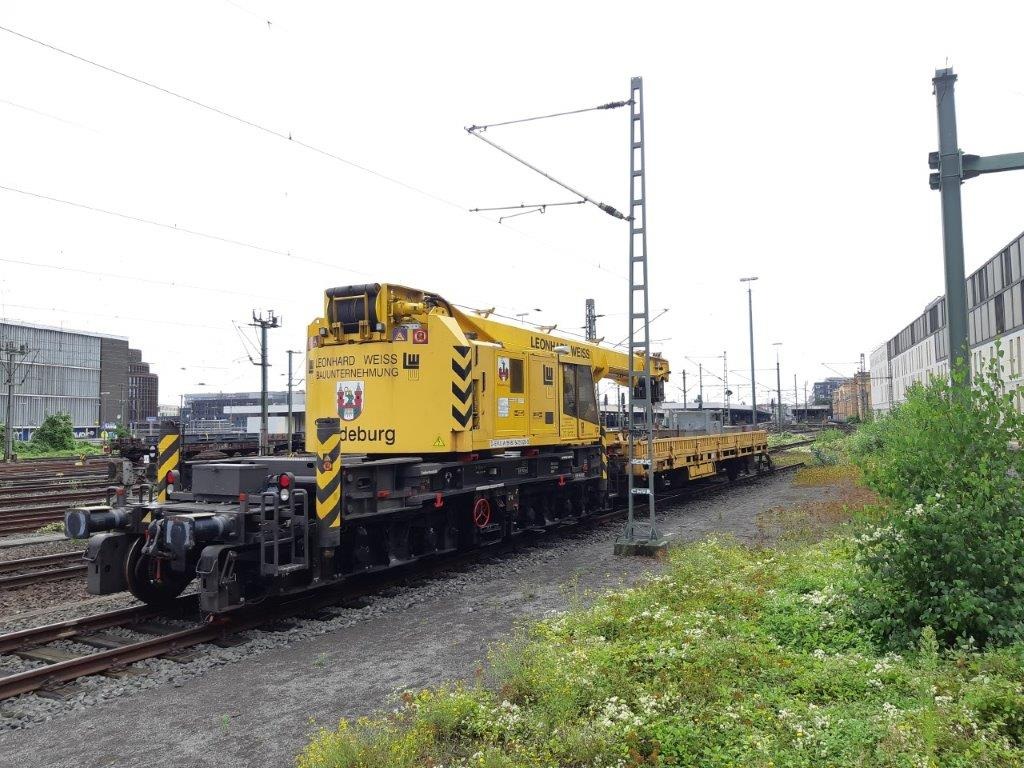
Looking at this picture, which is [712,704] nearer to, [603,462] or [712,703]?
[712,703]

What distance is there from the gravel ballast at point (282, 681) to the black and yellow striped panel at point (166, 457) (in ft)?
8.37

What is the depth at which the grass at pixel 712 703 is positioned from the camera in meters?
3.89

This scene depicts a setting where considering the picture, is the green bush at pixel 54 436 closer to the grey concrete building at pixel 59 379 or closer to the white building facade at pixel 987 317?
the grey concrete building at pixel 59 379

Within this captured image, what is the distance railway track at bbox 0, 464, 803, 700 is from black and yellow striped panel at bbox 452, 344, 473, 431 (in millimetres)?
2382

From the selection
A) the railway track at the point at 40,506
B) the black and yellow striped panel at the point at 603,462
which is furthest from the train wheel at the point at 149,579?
the railway track at the point at 40,506

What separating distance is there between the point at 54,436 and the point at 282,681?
4683cm

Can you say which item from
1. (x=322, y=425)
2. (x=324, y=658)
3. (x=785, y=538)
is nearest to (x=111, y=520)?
(x=322, y=425)

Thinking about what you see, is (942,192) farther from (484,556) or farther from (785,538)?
(484,556)

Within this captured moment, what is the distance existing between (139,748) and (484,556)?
6.71 meters

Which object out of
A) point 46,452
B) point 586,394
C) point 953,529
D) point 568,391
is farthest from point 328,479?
point 46,452

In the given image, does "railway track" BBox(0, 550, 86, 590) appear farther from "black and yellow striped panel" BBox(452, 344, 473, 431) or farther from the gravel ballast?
"black and yellow striped panel" BBox(452, 344, 473, 431)

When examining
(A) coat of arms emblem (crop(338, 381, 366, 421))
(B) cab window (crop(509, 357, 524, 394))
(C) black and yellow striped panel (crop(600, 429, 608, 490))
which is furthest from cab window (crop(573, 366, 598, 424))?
(A) coat of arms emblem (crop(338, 381, 366, 421))

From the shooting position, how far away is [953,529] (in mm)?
5375

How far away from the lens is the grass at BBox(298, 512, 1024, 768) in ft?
12.8
